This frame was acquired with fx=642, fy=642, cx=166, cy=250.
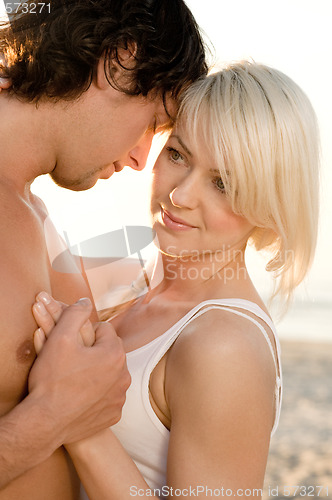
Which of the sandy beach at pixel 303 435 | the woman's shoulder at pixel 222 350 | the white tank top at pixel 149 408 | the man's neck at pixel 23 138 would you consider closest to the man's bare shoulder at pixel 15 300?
the man's neck at pixel 23 138

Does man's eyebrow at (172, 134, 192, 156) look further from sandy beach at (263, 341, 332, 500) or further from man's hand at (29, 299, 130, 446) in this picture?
sandy beach at (263, 341, 332, 500)

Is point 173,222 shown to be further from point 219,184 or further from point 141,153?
point 141,153

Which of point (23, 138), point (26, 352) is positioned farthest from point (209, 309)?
point (23, 138)

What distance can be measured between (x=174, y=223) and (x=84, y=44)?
811mm

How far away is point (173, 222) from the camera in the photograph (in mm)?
2676

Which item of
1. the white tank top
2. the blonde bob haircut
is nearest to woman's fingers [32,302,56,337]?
the white tank top

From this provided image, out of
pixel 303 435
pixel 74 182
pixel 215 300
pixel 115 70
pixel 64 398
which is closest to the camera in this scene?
pixel 64 398

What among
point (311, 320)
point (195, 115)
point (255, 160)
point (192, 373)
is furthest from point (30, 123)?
point (311, 320)

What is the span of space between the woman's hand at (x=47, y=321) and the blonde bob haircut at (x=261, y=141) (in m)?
0.76

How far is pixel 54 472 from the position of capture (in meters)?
2.33

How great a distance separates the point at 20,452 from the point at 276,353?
1.08 meters

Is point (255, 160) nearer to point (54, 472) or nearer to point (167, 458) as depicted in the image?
A: point (167, 458)

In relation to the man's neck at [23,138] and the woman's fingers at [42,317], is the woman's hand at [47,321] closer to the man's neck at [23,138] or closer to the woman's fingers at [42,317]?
the woman's fingers at [42,317]

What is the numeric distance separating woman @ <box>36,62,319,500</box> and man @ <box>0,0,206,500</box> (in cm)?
12
